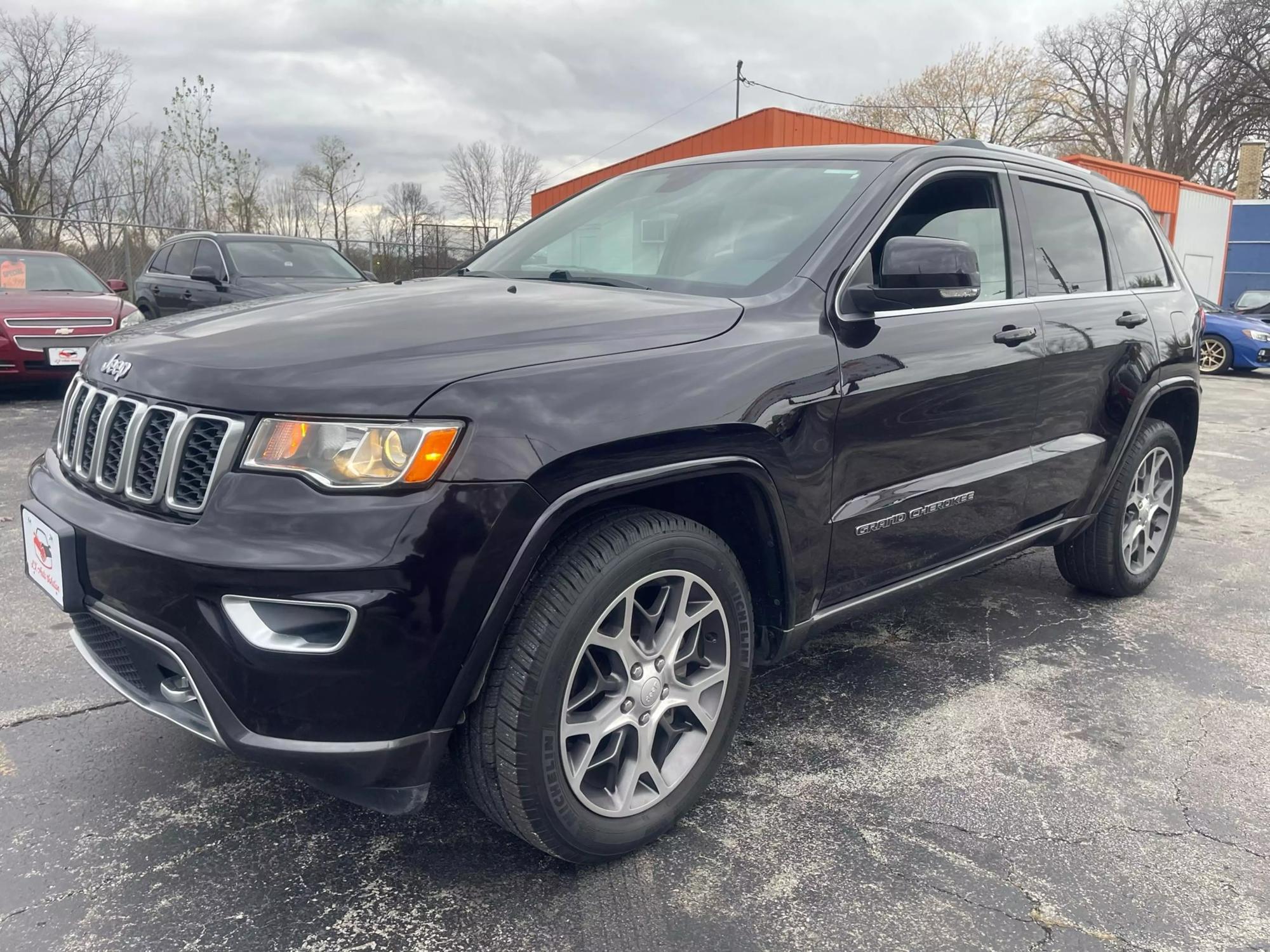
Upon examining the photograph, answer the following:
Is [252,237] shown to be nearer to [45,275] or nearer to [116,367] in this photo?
[45,275]

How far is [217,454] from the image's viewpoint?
1.94 m

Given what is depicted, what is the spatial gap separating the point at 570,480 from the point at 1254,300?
19524mm

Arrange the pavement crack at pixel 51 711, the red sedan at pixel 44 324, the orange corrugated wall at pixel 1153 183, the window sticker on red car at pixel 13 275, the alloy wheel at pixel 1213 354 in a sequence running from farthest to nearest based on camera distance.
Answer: the orange corrugated wall at pixel 1153 183 → the alloy wheel at pixel 1213 354 → the window sticker on red car at pixel 13 275 → the red sedan at pixel 44 324 → the pavement crack at pixel 51 711

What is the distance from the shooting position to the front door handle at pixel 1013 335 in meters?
3.18

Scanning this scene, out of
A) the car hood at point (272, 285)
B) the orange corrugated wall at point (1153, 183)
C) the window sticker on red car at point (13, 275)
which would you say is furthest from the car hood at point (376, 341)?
the orange corrugated wall at point (1153, 183)

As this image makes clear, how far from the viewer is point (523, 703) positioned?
1992 millimetres

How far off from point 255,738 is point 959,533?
2.23 meters

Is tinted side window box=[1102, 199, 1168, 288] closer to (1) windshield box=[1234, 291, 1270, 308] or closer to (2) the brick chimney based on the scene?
(1) windshield box=[1234, 291, 1270, 308]

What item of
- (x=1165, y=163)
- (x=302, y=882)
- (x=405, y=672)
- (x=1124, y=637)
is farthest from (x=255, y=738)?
(x=1165, y=163)

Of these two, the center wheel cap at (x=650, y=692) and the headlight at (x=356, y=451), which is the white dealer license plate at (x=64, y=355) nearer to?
the headlight at (x=356, y=451)

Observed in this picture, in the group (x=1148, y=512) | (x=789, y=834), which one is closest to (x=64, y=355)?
(x=789, y=834)

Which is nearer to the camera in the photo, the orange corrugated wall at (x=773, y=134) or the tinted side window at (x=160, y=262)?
the tinted side window at (x=160, y=262)

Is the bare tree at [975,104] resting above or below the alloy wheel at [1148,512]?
above

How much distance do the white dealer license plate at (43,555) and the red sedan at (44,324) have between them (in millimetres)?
6837
